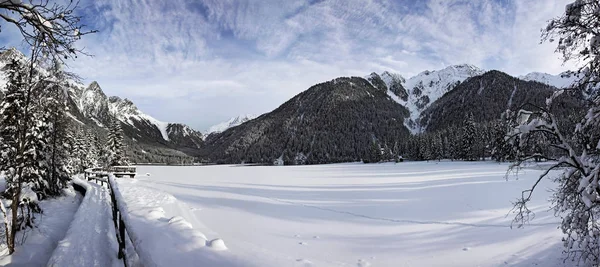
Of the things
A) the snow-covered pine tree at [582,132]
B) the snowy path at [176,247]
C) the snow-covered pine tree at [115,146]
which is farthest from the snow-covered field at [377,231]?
the snow-covered pine tree at [115,146]

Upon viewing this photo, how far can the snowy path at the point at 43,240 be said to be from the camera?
701cm

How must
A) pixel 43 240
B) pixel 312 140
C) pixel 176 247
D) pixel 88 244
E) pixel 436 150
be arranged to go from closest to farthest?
1. pixel 176 247
2. pixel 88 244
3. pixel 43 240
4. pixel 436 150
5. pixel 312 140

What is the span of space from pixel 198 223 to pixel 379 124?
7761 inches

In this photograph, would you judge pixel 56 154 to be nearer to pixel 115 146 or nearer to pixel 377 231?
pixel 115 146

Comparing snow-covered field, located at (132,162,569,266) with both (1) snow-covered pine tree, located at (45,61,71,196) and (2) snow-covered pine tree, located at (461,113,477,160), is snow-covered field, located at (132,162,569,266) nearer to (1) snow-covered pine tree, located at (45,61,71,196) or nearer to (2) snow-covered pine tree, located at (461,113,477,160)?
(1) snow-covered pine tree, located at (45,61,71,196)

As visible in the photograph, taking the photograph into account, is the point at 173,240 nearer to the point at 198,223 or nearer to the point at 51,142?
the point at 198,223

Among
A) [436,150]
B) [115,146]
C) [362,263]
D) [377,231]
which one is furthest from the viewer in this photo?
[436,150]

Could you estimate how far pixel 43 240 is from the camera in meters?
8.86

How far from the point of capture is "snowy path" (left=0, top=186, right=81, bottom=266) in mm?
7012

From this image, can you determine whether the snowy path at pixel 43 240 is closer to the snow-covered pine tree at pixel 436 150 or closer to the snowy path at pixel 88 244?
the snowy path at pixel 88 244

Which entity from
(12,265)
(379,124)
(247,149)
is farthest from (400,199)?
(379,124)

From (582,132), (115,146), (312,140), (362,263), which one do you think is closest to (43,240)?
(362,263)

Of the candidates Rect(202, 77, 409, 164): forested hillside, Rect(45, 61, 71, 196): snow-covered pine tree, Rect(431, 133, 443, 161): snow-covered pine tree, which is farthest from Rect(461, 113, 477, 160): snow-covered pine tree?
Rect(202, 77, 409, 164): forested hillside

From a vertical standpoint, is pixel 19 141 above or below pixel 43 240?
above
